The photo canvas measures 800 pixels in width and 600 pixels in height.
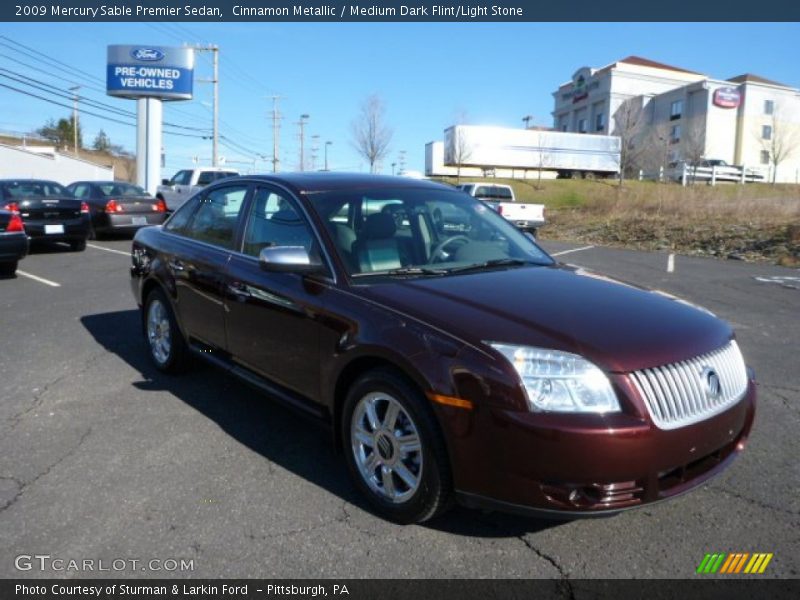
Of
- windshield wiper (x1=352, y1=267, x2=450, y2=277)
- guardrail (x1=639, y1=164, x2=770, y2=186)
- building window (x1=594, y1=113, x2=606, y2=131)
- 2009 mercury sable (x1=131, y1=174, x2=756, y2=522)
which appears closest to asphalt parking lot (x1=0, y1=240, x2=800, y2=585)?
2009 mercury sable (x1=131, y1=174, x2=756, y2=522)

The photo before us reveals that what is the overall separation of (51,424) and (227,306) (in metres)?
1.40

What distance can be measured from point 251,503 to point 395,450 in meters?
0.82

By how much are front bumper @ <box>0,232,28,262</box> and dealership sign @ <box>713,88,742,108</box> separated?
236 ft

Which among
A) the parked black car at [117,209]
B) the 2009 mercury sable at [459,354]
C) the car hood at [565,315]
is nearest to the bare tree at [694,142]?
the parked black car at [117,209]

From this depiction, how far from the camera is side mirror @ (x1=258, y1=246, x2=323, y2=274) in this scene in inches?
136

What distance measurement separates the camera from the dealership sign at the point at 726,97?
68.1 m

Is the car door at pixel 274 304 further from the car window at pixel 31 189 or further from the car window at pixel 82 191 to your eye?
the car window at pixel 82 191

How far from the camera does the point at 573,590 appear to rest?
8.48 ft

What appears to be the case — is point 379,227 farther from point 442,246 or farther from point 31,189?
point 31,189

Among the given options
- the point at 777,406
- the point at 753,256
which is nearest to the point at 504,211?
the point at 753,256

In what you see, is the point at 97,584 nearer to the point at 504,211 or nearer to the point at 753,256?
the point at 753,256

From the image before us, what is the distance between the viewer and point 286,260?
3453mm

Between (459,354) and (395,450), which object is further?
(395,450)

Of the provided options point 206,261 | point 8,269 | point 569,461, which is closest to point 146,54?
point 8,269
